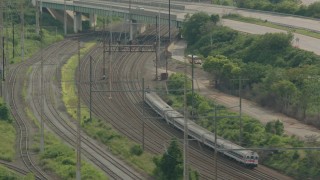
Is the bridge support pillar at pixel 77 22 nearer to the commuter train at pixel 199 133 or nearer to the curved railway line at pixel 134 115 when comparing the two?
the curved railway line at pixel 134 115

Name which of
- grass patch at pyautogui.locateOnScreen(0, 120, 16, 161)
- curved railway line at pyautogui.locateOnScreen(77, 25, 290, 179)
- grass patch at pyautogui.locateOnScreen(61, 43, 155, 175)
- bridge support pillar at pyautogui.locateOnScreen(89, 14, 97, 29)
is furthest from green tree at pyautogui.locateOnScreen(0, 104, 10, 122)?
bridge support pillar at pyautogui.locateOnScreen(89, 14, 97, 29)

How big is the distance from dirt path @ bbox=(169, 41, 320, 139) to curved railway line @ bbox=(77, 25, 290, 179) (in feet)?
20.2

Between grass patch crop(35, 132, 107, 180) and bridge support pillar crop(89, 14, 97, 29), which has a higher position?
bridge support pillar crop(89, 14, 97, 29)

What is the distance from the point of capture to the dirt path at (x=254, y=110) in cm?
6159

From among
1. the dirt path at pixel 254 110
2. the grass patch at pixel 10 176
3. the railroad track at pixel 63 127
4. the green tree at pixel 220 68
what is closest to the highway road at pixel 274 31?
the green tree at pixel 220 68

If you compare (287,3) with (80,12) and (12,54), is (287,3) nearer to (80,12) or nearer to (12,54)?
(80,12)

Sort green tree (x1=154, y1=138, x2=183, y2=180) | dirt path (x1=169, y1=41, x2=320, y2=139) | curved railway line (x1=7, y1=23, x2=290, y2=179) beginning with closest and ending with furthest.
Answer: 1. green tree (x1=154, y1=138, x2=183, y2=180)
2. curved railway line (x1=7, y1=23, x2=290, y2=179)
3. dirt path (x1=169, y1=41, x2=320, y2=139)

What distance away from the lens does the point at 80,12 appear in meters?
115

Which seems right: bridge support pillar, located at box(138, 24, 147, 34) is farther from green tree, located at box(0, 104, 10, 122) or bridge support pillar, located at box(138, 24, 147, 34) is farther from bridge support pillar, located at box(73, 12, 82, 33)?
green tree, located at box(0, 104, 10, 122)

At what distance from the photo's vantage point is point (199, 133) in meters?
59.4

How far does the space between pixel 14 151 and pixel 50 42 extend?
4834cm

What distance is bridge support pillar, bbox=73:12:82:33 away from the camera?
114500 millimetres

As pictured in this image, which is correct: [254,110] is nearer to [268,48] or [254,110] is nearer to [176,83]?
[176,83]

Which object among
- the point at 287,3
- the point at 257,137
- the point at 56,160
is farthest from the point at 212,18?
the point at 56,160
